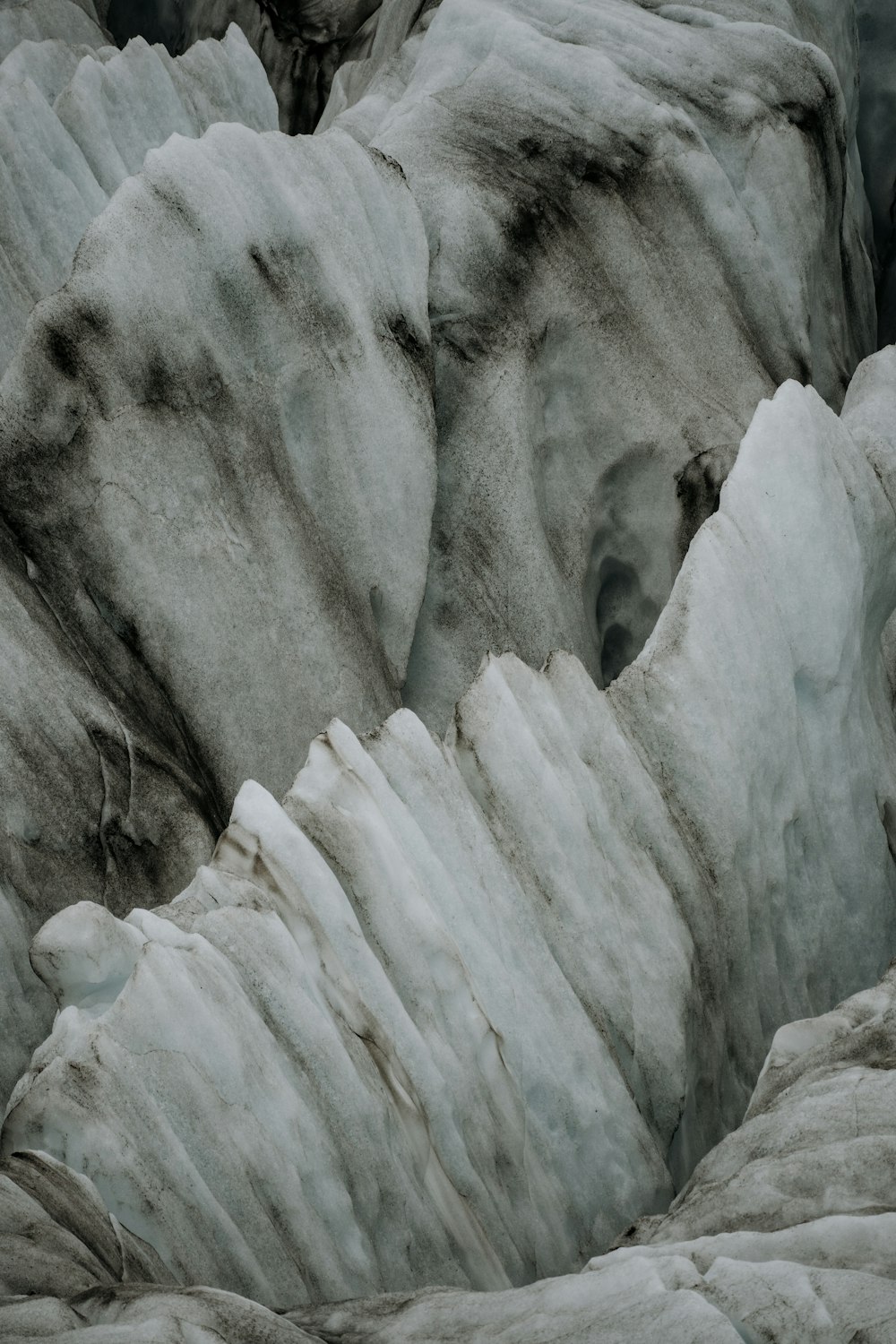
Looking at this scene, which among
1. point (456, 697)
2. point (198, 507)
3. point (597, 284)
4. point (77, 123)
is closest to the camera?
point (198, 507)

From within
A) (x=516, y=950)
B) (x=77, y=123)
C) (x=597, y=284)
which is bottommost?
(x=516, y=950)

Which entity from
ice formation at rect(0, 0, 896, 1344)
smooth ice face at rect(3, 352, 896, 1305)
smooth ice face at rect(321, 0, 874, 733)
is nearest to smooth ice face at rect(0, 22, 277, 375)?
ice formation at rect(0, 0, 896, 1344)

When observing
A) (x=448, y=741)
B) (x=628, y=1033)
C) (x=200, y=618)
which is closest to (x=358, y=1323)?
(x=628, y=1033)

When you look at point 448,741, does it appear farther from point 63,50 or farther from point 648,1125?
point 63,50

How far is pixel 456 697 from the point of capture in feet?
15.4

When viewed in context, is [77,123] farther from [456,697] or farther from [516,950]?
[516,950]

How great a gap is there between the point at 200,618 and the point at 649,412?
6.14 feet

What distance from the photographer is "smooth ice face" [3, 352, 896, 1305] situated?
9.39 feet

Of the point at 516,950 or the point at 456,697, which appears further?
the point at 456,697

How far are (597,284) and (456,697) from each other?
168cm

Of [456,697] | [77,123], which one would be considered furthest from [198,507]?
[77,123]

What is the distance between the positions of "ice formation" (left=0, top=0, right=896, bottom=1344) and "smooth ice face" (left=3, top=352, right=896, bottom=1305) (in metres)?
0.01

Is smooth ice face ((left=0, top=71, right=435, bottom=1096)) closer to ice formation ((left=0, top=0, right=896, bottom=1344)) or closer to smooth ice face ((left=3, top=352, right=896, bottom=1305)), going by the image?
ice formation ((left=0, top=0, right=896, bottom=1344))

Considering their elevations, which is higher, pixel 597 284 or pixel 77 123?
pixel 77 123
